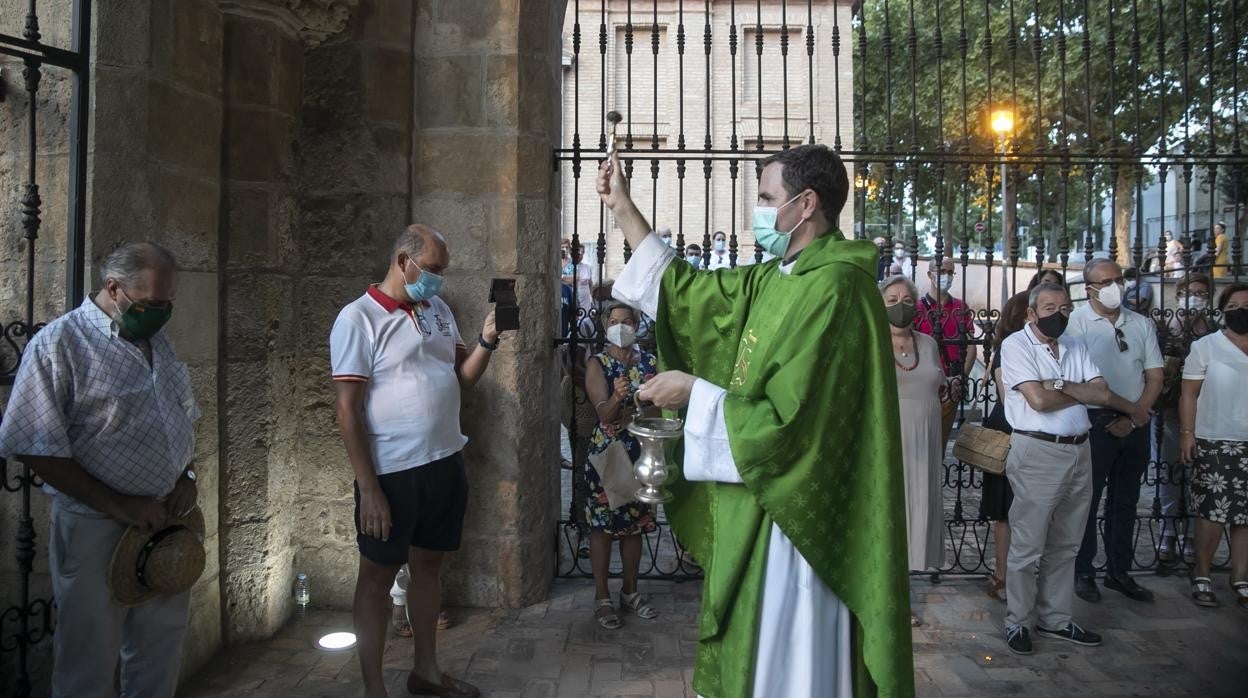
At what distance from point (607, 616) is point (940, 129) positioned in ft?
10.4

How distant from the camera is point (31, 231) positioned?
3.03m

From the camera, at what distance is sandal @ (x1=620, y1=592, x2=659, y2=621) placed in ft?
14.9

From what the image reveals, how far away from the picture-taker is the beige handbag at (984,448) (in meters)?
4.40

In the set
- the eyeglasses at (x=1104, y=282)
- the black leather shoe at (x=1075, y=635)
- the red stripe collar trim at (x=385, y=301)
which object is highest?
the eyeglasses at (x=1104, y=282)

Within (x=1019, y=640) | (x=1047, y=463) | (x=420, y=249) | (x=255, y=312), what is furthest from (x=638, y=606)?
(x=255, y=312)

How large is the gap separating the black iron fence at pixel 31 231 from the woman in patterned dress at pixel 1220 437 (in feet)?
18.4

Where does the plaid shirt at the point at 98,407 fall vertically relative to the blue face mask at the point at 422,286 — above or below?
below

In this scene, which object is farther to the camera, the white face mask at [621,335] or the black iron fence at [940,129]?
the black iron fence at [940,129]

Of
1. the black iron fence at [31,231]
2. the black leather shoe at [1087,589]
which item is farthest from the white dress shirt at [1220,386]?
the black iron fence at [31,231]

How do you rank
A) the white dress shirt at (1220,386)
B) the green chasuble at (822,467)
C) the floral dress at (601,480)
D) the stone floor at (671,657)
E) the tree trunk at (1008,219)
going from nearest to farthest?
the green chasuble at (822,467) → the stone floor at (671,657) → the floral dress at (601,480) → the white dress shirt at (1220,386) → the tree trunk at (1008,219)

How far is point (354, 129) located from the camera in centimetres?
439

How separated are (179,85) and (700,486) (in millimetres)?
2724

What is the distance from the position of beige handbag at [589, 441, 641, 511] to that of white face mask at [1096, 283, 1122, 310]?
2.92 meters

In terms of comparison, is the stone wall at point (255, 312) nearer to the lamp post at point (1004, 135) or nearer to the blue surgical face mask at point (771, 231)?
the blue surgical face mask at point (771, 231)
